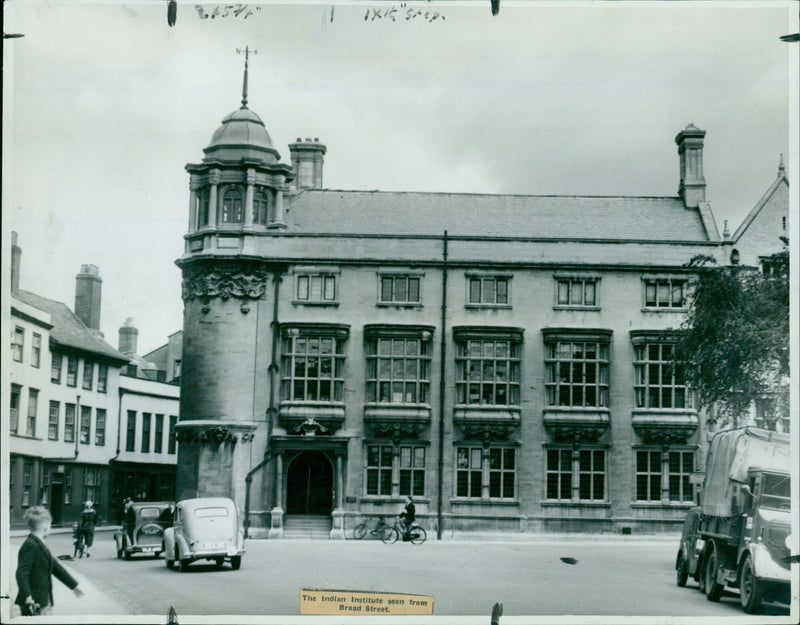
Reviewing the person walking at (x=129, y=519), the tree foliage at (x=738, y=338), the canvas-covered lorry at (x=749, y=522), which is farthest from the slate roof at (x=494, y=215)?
the person walking at (x=129, y=519)

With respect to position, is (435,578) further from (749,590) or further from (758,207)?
(758,207)

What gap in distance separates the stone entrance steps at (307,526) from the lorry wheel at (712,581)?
423 cm

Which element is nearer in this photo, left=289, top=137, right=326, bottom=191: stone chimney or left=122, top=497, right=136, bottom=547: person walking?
left=122, top=497, right=136, bottom=547: person walking

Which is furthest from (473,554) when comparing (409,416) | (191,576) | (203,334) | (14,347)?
(14,347)

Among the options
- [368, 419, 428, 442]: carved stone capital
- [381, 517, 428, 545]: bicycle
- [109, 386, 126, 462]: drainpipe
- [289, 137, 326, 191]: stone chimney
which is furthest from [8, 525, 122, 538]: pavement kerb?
[289, 137, 326, 191]: stone chimney

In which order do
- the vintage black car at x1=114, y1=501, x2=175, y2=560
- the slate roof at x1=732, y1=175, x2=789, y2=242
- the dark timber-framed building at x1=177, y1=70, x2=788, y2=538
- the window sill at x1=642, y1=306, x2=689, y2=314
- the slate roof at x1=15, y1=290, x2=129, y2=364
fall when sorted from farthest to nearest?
the window sill at x1=642, y1=306, x2=689, y2=314, the dark timber-framed building at x1=177, y1=70, x2=788, y2=538, the vintage black car at x1=114, y1=501, x2=175, y2=560, the slate roof at x1=732, y1=175, x2=789, y2=242, the slate roof at x1=15, y1=290, x2=129, y2=364

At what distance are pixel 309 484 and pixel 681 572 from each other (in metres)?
4.25

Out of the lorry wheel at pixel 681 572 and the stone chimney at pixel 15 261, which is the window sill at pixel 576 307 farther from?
the stone chimney at pixel 15 261

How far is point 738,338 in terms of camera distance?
1068cm

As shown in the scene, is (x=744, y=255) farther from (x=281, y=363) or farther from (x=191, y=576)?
(x=191, y=576)

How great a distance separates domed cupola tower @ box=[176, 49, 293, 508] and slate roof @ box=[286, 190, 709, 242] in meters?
0.55

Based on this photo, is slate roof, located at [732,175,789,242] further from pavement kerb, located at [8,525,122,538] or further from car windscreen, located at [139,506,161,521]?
pavement kerb, located at [8,525,122,538]

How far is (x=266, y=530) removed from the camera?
447 inches
